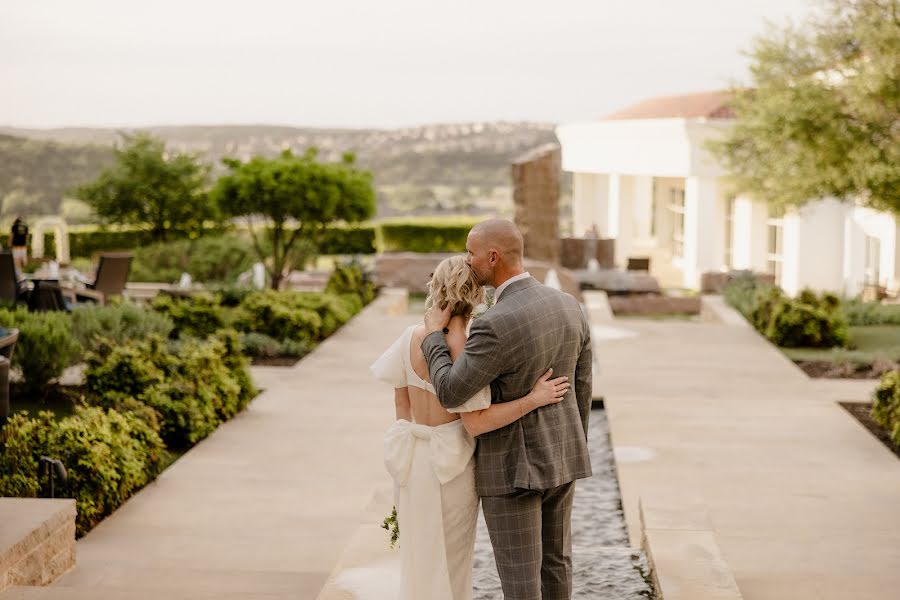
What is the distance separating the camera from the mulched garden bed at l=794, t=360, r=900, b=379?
1169 centimetres

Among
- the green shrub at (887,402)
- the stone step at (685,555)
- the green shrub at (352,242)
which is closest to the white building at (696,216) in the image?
the green shrub at (352,242)

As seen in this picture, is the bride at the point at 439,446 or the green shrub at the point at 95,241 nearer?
the bride at the point at 439,446

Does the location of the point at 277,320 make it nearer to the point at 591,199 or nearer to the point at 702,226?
the point at 702,226

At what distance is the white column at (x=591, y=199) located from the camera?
117ft

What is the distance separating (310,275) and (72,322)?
12.5 m

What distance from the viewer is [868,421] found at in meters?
9.23

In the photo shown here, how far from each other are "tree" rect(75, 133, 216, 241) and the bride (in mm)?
22991

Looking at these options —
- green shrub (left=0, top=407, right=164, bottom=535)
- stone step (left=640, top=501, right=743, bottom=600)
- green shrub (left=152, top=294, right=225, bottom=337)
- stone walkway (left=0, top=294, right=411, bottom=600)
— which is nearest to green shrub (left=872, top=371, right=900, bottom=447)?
stone step (left=640, top=501, right=743, bottom=600)

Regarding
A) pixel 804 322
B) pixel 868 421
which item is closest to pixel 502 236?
pixel 868 421

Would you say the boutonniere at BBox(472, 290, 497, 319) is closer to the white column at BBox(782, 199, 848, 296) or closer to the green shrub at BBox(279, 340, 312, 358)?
the green shrub at BBox(279, 340, 312, 358)

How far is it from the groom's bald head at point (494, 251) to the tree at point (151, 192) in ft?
75.8

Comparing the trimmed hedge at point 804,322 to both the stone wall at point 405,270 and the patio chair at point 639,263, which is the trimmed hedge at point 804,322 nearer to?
the patio chair at point 639,263

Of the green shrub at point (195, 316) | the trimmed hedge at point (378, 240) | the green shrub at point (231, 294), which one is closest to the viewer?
the green shrub at point (195, 316)

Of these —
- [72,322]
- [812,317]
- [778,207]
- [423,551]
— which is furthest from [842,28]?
[423,551]
